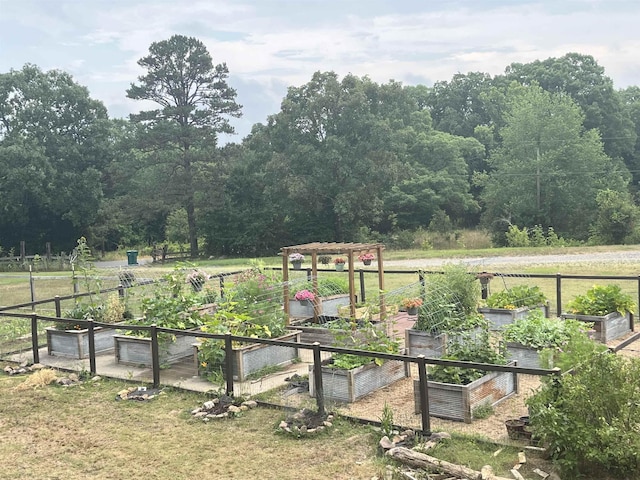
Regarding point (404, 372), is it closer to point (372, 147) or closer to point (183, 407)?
point (183, 407)

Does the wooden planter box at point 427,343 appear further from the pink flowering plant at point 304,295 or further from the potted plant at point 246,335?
the pink flowering plant at point 304,295

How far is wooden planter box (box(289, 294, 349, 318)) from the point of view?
11781mm

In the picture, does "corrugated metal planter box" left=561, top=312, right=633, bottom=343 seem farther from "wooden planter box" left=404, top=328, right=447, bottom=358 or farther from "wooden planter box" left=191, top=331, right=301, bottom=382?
"wooden planter box" left=191, top=331, right=301, bottom=382

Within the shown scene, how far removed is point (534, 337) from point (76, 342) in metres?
7.06

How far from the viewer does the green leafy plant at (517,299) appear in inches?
417

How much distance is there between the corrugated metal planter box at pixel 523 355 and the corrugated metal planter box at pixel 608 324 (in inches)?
85.1

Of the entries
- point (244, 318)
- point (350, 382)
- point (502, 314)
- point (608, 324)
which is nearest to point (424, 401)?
point (350, 382)

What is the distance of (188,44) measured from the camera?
119 feet

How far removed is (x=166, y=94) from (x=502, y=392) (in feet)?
110

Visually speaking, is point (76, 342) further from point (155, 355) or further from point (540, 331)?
point (540, 331)

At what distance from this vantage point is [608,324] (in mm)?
9531

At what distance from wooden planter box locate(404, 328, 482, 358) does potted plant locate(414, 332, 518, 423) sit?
1392 mm

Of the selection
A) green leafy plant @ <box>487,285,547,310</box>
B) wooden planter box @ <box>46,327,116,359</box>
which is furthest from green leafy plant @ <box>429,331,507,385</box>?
wooden planter box @ <box>46,327,116,359</box>

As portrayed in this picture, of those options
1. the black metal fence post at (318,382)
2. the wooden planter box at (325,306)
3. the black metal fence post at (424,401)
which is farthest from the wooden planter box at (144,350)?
the black metal fence post at (424,401)
